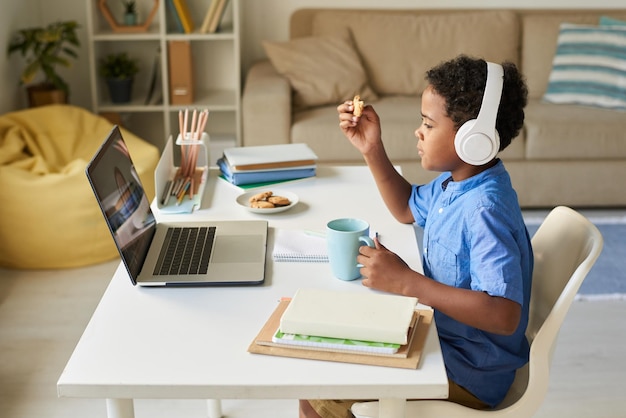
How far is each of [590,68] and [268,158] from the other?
237 cm

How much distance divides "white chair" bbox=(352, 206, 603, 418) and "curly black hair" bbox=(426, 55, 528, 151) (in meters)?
0.26

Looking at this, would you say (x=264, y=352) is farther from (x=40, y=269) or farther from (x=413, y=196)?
(x=40, y=269)

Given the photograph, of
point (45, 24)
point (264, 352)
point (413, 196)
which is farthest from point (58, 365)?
point (45, 24)

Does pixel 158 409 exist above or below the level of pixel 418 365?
below

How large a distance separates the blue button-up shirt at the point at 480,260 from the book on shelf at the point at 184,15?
9.16 feet

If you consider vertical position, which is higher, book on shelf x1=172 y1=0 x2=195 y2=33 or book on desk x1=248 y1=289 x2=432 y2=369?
book on shelf x1=172 y1=0 x2=195 y2=33

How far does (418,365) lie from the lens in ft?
3.90

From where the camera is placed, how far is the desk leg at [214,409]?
2.18 m

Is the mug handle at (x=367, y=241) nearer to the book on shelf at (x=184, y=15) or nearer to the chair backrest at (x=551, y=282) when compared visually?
the chair backrest at (x=551, y=282)

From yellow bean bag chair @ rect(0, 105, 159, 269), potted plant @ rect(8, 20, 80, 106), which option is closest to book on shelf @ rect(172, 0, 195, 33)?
potted plant @ rect(8, 20, 80, 106)

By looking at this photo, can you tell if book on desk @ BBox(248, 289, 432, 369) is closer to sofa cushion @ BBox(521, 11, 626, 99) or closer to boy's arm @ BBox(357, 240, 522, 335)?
boy's arm @ BBox(357, 240, 522, 335)

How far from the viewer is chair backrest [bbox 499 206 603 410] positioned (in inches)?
57.3

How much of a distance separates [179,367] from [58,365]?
4.62 feet

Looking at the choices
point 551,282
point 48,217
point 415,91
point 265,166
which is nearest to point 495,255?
point 551,282
